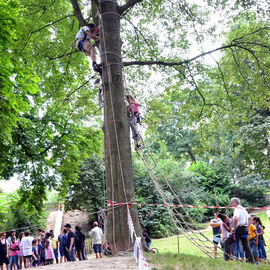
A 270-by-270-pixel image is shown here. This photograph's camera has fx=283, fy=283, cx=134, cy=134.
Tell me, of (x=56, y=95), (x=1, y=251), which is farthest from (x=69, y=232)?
(x=56, y=95)

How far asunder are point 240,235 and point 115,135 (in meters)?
3.32

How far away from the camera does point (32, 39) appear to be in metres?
9.27

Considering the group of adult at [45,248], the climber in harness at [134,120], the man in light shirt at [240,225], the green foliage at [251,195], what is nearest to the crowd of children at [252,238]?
the man in light shirt at [240,225]

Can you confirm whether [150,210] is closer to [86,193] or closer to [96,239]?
[86,193]

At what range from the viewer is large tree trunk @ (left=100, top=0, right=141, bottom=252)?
17.0ft

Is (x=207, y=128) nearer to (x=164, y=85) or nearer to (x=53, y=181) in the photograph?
(x=164, y=85)

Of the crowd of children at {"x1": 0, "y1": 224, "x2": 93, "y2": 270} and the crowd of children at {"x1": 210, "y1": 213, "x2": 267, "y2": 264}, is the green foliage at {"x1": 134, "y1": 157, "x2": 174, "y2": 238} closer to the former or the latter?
the crowd of children at {"x1": 0, "y1": 224, "x2": 93, "y2": 270}

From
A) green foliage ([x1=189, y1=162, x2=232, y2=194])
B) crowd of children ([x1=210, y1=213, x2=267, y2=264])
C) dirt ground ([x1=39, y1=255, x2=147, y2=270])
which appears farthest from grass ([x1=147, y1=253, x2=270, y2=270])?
green foliage ([x1=189, y1=162, x2=232, y2=194])

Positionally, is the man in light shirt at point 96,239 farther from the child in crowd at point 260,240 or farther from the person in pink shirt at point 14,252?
the child in crowd at point 260,240

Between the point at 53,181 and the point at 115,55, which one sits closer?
the point at 115,55

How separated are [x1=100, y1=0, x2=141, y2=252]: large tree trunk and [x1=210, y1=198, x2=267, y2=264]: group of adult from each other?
6.65 ft

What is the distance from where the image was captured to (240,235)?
588 cm

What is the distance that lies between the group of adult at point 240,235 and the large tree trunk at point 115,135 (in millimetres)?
2027

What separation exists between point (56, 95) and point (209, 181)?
17606mm
